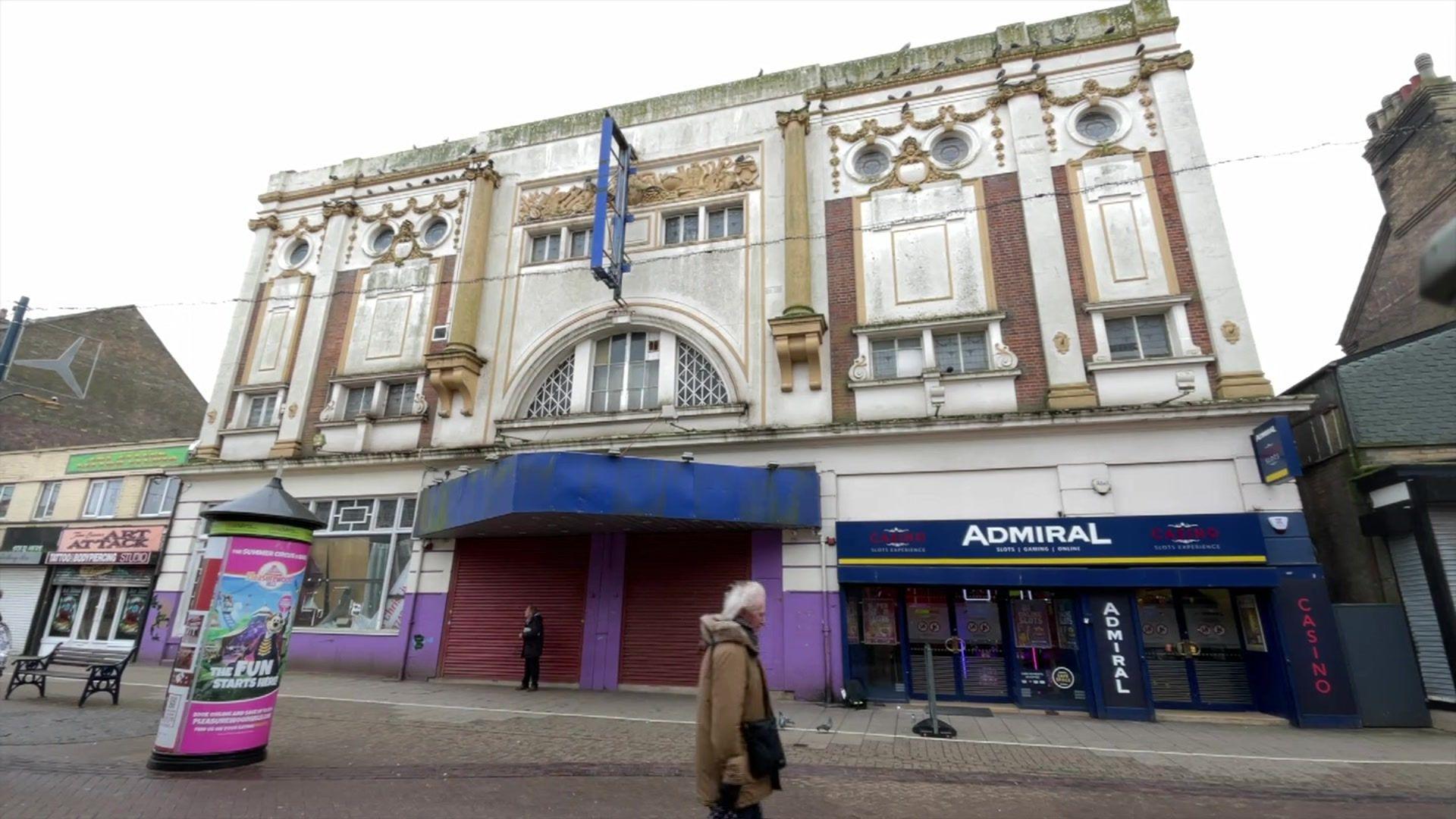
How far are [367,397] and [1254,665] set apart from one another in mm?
18851

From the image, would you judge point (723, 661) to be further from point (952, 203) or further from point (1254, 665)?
point (952, 203)

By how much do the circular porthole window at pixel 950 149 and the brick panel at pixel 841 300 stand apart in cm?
215

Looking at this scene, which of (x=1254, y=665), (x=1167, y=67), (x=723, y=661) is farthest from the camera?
(x=1167, y=67)

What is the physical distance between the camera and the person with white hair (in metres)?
3.47

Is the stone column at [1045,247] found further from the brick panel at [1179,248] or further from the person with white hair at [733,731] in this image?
the person with white hair at [733,731]

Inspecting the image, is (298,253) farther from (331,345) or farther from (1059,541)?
(1059,541)

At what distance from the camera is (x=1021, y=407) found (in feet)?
40.6

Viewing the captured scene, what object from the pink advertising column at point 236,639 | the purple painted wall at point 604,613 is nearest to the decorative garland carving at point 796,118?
the purple painted wall at point 604,613

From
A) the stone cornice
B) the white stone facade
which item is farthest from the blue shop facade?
the stone cornice

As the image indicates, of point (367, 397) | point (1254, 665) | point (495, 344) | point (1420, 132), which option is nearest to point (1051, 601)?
point (1254, 665)

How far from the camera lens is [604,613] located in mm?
13445

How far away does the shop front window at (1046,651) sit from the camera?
11.0 meters

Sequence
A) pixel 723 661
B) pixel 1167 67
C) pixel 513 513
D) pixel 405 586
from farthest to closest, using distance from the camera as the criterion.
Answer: pixel 405 586, pixel 1167 67, pixel 513 513, pixel 723 661

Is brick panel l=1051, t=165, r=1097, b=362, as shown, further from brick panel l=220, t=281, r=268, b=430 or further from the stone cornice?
brick panel l=220, t=281, r=268, b=430
